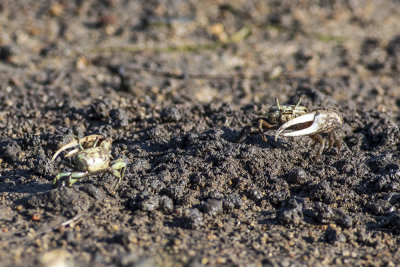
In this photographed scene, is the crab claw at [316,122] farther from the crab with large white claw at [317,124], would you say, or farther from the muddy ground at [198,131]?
the muddy ground at [198,131]

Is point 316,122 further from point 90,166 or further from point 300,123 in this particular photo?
point 90,166

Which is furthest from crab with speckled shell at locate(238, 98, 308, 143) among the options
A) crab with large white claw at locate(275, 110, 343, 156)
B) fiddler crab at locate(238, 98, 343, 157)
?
crab with large white claw at locate(275, 110, 343, 156)

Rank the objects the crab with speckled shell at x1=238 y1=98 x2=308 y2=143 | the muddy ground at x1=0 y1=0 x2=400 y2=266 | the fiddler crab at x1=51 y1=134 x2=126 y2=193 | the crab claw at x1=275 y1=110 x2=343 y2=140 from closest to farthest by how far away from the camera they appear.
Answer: the muddy ground at x1=0 y1=0 x2=400 y2=266, the fiddler crab at x1=51 y1=134 x2=126 y2=193, the crab claw at x1=275 y1=110 x2=343 y2=140, the crab with speckled shell at x1=238 y1=98 x2=308 y2=143

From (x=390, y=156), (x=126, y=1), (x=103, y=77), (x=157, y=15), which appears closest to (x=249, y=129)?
(x=390, y=156)

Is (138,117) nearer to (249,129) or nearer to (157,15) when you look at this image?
(249,129)

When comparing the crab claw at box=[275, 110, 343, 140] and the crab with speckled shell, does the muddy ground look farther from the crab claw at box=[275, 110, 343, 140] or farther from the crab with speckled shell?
the crab claw at box=[275, 110, 343, 140]

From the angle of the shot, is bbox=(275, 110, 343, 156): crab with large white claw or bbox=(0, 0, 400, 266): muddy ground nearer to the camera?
bbox=(0, 0, 400, 266): muddy ground

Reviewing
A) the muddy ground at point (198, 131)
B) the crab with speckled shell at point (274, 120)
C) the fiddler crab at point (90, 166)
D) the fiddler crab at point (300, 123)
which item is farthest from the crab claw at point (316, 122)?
the fiddler crab at point (90, 166)
